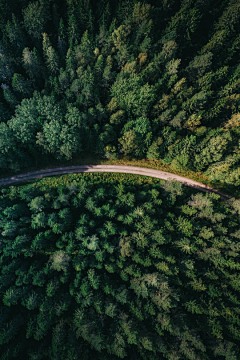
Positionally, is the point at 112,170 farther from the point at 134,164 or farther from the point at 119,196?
the point at 119,196

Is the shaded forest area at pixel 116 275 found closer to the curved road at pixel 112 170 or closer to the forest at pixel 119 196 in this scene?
the forest at pixel 119 196

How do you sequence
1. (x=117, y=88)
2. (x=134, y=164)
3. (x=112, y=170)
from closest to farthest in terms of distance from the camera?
(x=117, y=88) < (x=112, y=170) < (x=134, y=164)

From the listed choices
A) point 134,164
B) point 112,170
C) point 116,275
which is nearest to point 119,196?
point 112,170

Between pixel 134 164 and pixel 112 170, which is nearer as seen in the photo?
pixel 112 170

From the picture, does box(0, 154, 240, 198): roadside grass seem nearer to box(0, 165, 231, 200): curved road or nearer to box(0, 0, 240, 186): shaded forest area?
box(0, 165, 231, 200): curved road

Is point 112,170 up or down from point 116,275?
up

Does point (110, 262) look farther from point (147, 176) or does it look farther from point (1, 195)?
point (1, 195)

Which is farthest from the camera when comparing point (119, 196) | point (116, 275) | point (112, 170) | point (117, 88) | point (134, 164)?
point (134, 164)

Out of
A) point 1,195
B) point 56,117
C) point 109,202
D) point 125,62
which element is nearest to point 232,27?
point 125,62
